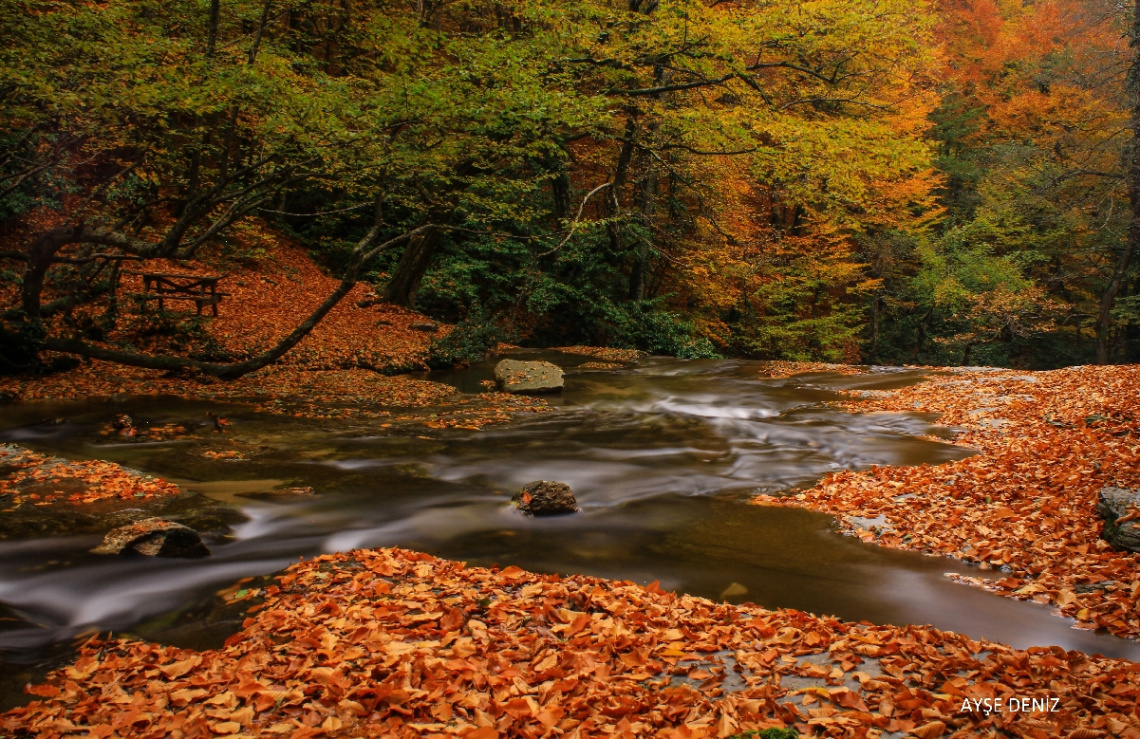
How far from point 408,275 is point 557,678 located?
16.7 meters

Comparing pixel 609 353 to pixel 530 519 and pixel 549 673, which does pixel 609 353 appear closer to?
pixel 530 519

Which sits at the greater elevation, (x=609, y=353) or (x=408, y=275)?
(x=408, y=275)

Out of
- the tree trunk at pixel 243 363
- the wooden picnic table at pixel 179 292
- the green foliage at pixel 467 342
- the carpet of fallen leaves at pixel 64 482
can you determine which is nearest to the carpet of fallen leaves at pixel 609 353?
the green foliage at pixel 467 342

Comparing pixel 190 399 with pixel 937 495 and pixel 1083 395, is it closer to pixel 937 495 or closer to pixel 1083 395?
pixel 937 495

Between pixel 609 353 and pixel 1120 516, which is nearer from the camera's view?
pixel 1120 516

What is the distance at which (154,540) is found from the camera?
463cm

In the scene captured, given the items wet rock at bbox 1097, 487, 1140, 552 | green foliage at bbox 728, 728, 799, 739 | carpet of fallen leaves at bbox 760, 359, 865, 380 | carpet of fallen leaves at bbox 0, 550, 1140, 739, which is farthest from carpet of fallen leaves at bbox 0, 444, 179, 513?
carpet of fallen leaves at bbox 760, 359, 865, 380

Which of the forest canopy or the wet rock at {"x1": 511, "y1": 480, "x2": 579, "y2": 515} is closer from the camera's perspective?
the wet rock at {"x1": 511, "y1": 480, "x2": 579, "y2": 515}

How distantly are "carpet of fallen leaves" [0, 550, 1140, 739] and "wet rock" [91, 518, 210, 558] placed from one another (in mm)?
1049

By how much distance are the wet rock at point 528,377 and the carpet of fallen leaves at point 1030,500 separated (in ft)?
21.1

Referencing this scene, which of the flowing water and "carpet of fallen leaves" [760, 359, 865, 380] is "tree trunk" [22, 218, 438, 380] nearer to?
the flowing water

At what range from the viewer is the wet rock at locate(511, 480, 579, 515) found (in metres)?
6.39

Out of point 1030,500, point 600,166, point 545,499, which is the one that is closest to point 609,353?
point 600,166

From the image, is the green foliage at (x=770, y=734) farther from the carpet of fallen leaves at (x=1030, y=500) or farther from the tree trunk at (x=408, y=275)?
the tree trunk at (x=408, y=275)
